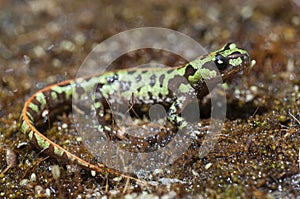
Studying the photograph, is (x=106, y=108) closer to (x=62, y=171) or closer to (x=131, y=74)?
(x=131, y=74)

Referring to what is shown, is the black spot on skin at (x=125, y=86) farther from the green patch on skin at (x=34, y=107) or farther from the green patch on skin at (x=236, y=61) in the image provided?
the green patch on skin at (x=236, y=61)

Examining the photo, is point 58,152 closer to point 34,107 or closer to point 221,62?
point 34,107

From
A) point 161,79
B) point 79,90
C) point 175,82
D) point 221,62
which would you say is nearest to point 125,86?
point 161,79

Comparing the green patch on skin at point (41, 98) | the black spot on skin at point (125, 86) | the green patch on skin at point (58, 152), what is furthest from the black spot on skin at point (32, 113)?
the black spot on skin at point (125, 86)

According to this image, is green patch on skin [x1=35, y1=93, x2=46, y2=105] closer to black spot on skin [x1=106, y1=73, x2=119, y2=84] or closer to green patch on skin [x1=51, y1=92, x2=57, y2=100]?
green patch on skin [x1=51, y1=92, x2=57, y2=100]

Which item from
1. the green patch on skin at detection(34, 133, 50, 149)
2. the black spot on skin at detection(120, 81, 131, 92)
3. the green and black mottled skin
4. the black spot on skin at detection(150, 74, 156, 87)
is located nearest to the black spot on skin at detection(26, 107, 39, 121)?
the green and black mottled skin

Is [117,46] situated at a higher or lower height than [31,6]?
lower

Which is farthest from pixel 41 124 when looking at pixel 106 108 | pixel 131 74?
pixel 131 74

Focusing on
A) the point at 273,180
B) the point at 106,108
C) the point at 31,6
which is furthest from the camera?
the point at 31,6
